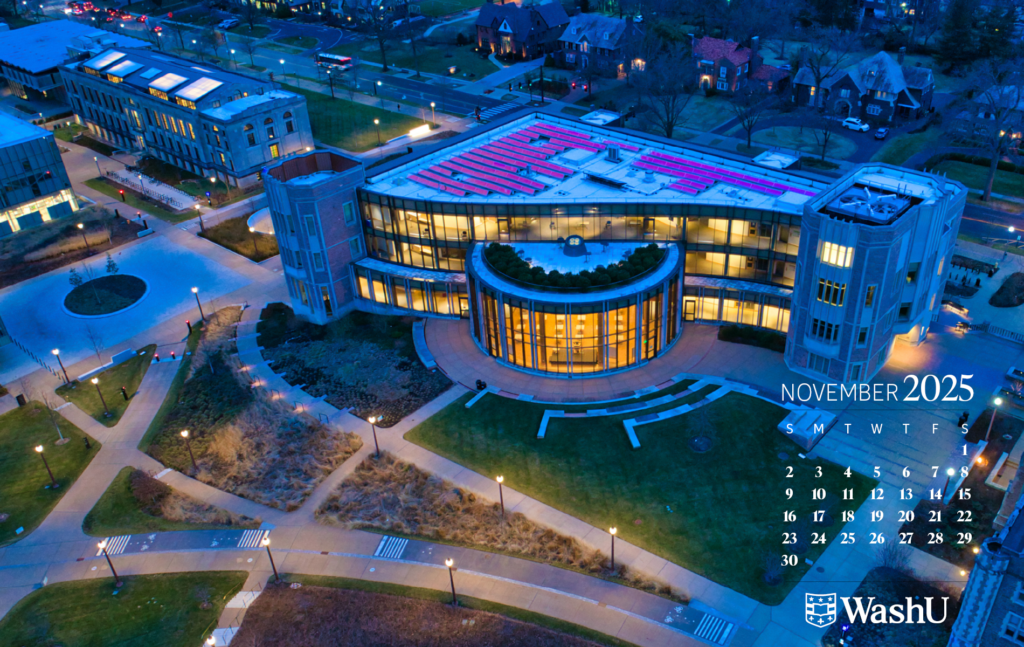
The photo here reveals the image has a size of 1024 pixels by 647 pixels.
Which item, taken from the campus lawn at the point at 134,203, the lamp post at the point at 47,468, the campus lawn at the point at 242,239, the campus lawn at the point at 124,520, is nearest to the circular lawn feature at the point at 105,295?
the campus lawn at the point at 242,239

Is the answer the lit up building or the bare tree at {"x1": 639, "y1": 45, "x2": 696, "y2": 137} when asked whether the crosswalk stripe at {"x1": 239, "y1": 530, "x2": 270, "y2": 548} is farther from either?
the bare tree at {"x1": 639, "y1": 45, "x2": 696, "y2": 137}

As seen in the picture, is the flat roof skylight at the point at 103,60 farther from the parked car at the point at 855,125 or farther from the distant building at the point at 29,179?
the parked car at the point at 855,125

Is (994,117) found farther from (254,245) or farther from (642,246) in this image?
(254,245)

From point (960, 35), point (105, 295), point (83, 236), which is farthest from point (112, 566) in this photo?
point (960, 35)

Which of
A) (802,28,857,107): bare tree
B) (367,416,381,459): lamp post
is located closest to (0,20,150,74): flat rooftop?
(367,416,381,459): lamp post

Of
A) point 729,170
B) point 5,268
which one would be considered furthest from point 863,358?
point 5,268

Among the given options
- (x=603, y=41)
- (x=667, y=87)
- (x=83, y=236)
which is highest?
(x=603, y=41)

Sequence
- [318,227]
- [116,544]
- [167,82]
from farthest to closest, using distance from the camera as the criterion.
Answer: [167,82]
[318,227]
[116,544]
